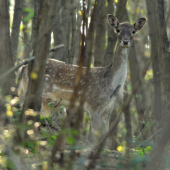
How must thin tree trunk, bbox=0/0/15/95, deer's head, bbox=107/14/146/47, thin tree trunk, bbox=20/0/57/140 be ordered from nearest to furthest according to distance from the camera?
thin tree trunk, bbox=20/0/57/140, thin tree trunk, bbox=0/0/15/95, deer's head, bbox=107/14/146/47

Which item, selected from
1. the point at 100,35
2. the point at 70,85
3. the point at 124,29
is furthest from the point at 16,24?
the point at 100,35

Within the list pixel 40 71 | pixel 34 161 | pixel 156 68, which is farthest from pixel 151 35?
pixel 34 161

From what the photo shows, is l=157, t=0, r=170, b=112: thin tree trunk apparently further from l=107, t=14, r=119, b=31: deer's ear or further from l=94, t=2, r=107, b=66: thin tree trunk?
l=94, t=2, r=107, b=66: thin tree trunk

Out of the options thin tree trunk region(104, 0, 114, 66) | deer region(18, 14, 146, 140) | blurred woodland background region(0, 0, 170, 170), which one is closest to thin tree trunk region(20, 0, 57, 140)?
blurred woodland background region(0, 0, 170, 170)

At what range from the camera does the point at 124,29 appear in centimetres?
714

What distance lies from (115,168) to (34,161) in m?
0.89

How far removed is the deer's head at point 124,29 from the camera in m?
6.97

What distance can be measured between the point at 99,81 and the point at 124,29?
45.6 inches

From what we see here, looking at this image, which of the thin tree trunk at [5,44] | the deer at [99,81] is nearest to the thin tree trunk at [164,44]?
the deer at [99,81]

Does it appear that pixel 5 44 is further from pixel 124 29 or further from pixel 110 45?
pixel 110 45

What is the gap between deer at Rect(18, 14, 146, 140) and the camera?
23.9 ft

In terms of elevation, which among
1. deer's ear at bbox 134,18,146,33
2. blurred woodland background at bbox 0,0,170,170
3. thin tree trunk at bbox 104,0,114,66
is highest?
deer's ear at bbox 134,18,146,33

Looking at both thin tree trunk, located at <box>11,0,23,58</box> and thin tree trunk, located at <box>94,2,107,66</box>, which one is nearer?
thin tree trunk, located at <box>11,0,23,58</box>

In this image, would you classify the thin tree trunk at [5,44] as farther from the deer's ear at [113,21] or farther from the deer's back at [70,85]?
the deer's ear at [113,21]
